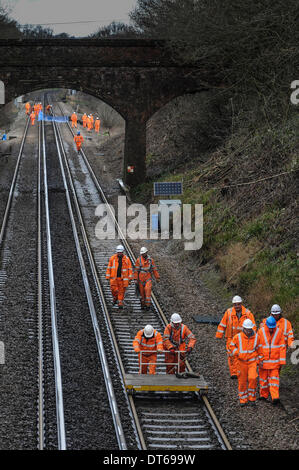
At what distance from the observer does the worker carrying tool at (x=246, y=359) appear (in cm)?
1238

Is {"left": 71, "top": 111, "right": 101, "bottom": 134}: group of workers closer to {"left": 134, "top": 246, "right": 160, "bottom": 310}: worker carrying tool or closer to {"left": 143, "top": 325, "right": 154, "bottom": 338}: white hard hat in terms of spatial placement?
{"left": 134, "top": 246, "right": 160, "bottom": 310}: worker carrying tool

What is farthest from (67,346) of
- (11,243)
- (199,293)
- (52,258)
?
(11,243)

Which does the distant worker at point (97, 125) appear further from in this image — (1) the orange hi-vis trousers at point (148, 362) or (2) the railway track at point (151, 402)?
(1) the orange hi-vis trousers at point (148, 362)

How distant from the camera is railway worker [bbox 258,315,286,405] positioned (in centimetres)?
1241

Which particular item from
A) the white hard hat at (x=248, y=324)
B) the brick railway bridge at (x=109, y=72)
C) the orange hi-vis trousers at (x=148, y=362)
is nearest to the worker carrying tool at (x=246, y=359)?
the white hard hat at (x=248, y=324)

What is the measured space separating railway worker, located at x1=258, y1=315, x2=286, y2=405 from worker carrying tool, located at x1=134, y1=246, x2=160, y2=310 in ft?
16.5

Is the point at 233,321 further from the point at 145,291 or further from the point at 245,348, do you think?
the point at 145,291

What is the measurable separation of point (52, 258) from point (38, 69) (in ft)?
44.6

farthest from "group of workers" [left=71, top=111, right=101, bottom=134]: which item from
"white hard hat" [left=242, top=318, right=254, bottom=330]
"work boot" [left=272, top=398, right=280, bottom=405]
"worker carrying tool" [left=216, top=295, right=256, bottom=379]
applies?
"work boot" [left=272, top=398, right=280, bottom=405]

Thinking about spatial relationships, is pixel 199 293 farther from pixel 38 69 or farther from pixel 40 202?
pixel 38 69

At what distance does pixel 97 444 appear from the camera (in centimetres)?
1086

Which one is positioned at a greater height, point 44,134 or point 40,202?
point 44,134

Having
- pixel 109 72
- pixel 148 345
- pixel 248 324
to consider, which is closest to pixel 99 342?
pixel 148 345

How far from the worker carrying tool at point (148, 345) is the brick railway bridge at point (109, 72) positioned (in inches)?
791
